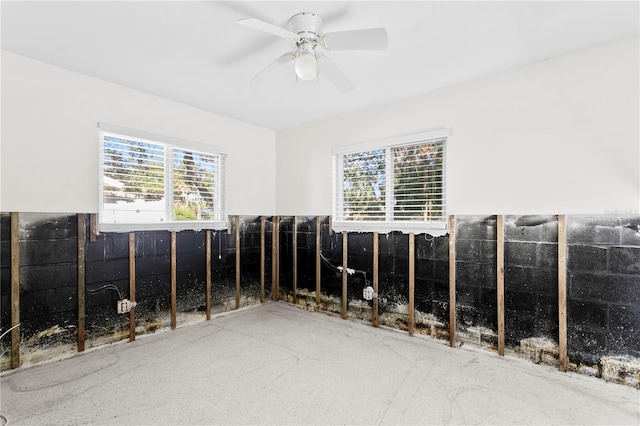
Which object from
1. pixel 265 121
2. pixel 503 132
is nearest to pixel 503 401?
pixel 503 132

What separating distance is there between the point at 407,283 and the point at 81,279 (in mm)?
3292

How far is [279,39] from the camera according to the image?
236 centimetres

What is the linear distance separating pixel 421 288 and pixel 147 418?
8.71ft

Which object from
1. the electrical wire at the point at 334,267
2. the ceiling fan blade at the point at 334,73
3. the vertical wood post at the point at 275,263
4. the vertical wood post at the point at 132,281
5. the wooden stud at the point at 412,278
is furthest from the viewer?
the vertical wood post at the point at 275,263

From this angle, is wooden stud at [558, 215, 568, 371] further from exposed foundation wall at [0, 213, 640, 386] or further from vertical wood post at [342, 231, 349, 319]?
vertical wood post at [342, 231, 349, 319]

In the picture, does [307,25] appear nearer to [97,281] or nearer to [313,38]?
[313,38]

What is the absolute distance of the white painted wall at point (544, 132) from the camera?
2.39 m

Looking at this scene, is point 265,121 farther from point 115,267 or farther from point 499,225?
point 499,225

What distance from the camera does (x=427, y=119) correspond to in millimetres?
3330

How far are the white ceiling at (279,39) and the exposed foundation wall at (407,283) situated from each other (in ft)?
4.60

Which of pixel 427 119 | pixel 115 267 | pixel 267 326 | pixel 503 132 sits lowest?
pixel 267 326

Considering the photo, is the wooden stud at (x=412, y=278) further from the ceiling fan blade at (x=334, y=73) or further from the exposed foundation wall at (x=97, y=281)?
the exposed foundation wall at (x=97, y=281)

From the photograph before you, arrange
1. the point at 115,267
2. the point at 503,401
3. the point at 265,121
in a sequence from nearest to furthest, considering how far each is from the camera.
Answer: the point at 503,401 → the point at 115,267 → the point at 265,121

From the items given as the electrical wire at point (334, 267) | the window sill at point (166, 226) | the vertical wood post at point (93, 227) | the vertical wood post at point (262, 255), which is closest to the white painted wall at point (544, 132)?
the electrical wire at point (334, 267)
